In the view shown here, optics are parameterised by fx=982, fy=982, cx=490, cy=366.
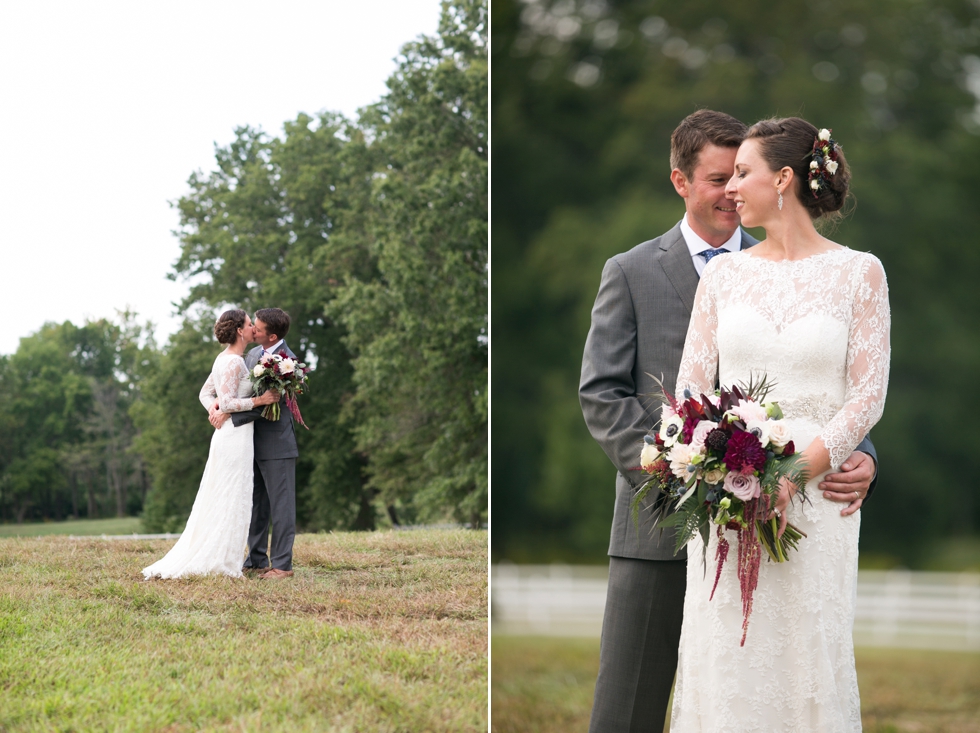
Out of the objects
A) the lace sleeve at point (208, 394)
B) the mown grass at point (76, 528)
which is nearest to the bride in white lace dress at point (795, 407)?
the lace sleeve at point (208, 394)

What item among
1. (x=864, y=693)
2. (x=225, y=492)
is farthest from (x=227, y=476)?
(x=864, y=693)

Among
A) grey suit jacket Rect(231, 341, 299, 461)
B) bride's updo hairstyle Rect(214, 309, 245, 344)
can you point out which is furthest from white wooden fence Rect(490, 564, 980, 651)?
bride's updo hairstyle Rect(214, 309, 245, 344)

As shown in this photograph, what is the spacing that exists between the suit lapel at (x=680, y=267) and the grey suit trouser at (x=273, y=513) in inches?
126

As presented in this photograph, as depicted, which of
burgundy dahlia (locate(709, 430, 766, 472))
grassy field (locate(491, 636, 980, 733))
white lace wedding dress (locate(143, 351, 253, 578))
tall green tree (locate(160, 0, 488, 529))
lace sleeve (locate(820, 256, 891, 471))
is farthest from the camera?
tall green tree (locate(160, 0, 488, 529))

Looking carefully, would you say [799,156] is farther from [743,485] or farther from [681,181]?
[743,485]

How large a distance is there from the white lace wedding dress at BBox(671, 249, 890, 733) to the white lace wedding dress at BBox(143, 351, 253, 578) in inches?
132

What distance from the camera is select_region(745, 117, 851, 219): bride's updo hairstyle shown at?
3246 millimetres

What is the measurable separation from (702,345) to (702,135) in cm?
81

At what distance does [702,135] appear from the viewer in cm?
359

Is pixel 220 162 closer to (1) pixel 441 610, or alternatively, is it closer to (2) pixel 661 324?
(1) pixel 441 610

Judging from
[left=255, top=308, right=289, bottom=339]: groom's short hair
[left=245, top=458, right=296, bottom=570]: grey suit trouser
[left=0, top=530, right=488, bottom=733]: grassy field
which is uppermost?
[left=255, top=308, right=289, bottom=339]: groom's short hair

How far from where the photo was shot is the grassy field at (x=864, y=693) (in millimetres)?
5605

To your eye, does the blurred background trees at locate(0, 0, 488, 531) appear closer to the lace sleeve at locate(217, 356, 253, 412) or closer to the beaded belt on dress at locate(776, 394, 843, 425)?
the lace sleeve at locate(217, 356, 253, 412)

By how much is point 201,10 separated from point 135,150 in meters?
1.47
